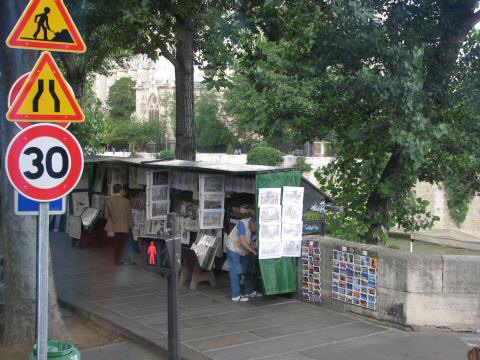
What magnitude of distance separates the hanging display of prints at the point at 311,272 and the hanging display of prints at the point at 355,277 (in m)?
0.31

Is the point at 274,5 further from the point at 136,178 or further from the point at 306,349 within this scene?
the point at 306,349

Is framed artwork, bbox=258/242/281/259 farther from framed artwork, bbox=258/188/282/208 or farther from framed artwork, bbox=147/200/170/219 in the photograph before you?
framed artwork, bbox=147/200/170/219

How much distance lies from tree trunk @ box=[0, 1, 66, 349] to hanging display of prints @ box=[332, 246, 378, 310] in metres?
3.81

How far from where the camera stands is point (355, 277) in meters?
8.56

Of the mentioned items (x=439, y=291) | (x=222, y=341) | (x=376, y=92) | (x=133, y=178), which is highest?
(x=376, y=92)

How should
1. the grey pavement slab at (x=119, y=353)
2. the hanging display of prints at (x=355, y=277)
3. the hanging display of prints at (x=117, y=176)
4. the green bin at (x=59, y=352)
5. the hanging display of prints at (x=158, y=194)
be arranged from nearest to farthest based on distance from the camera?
1. the green bin at (x=59, y=352)
2. the grey pavement slab at (x=119, y=353)
3. the hanging display of prints at (x=355, y=277)
4. the hanging display of prints at (x=158, y=194)
5. the hanging display of prints at (x=117, y=176)

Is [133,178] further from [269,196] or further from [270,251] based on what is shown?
[270,251]

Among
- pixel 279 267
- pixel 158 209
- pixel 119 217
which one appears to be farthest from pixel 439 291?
pixel 119 217

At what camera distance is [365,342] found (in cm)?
746

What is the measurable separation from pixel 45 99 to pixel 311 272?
524 cm

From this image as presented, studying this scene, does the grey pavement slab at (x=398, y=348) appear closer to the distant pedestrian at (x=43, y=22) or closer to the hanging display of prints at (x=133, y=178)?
the distant pedestrian at (x=43, y=22)

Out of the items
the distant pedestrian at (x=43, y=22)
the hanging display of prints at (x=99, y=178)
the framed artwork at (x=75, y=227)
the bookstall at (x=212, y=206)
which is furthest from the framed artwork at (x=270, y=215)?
the framed artwork at (x=75, y=227)

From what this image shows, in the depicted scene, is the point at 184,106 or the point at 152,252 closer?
the point at 152,252

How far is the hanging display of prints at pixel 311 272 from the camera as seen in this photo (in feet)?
30.2
